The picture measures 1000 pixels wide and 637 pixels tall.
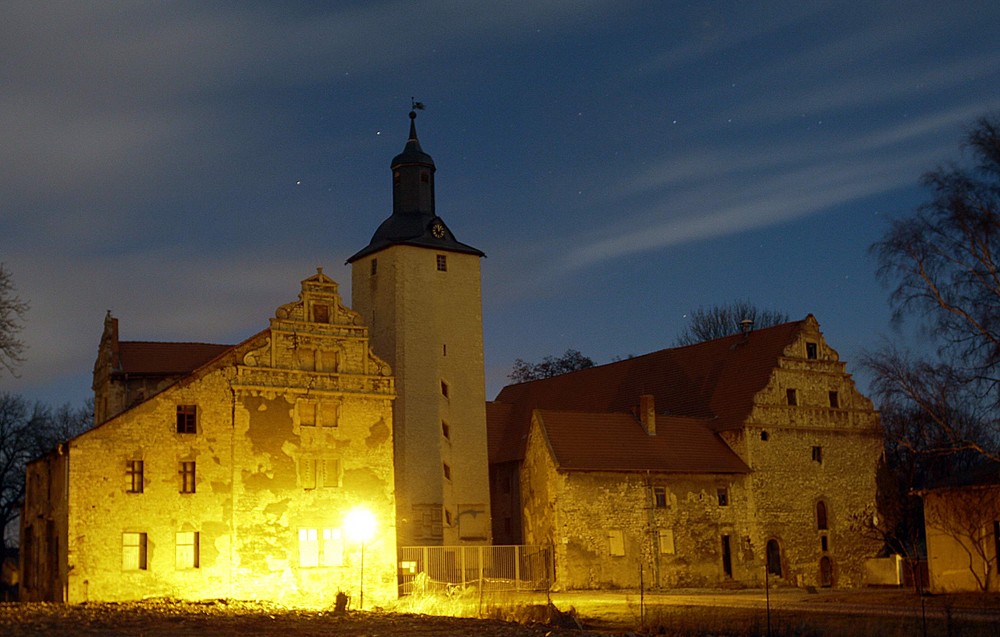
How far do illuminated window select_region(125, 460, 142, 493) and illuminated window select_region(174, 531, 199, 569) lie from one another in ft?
6.45

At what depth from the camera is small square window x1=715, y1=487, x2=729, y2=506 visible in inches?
2029

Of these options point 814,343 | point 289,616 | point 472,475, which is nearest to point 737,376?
point 814,343

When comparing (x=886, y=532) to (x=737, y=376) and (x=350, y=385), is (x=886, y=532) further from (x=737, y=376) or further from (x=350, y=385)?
(x=350, y=385)

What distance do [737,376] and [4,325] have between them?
33.4 meters

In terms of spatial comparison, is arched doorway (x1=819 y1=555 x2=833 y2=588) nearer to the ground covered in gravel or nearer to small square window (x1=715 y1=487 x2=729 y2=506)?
small square window (x1=715 y1=487 x2=729 y2=506)

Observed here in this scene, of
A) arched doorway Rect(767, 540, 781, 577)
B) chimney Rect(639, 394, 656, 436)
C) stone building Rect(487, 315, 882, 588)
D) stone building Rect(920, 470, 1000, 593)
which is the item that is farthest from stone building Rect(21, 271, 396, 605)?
arched doorway Rect(767, 540, 781, 577)

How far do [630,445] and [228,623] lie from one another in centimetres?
2525

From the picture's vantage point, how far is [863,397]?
5747 cm

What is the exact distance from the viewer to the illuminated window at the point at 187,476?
39156mm

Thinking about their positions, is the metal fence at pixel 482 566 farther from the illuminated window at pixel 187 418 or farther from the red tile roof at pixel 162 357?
the red tile roof at pixel 162 357

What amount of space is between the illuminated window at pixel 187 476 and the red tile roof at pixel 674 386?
16.9m

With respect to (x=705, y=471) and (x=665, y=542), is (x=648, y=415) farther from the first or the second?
(x=665, y=542)

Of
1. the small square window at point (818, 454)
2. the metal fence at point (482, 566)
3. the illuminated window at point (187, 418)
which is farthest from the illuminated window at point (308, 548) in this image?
the small square window at point (818, 454)

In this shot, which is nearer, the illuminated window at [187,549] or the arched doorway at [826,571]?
the illuminated window at [187,549]
